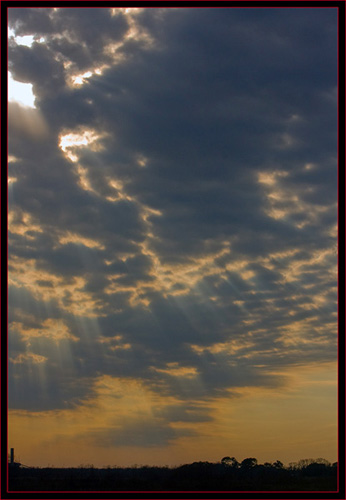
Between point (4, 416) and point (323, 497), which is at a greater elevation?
point (4, 416)

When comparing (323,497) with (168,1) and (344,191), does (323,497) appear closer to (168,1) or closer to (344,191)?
(344,191)

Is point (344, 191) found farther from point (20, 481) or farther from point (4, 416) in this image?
point (20, 481)

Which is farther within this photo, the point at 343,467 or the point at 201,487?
the point at 201,487

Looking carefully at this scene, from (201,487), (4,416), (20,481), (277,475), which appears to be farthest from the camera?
(277,475)

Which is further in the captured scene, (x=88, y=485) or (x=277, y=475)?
(x=277, y=475)

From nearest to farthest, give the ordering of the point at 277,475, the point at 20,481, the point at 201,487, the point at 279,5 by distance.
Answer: the point at 279,5 → the point at 201,487 → the point at 20,481 → the point at 277,475

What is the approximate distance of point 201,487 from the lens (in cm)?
6325

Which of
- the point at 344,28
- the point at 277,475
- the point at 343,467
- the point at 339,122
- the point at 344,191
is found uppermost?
the point at 344,28

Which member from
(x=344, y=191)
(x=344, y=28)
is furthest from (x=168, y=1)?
(x=344, y=191)

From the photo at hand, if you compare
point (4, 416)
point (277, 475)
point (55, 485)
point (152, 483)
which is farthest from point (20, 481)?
point (4, 416)

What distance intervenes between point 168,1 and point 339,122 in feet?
33.2

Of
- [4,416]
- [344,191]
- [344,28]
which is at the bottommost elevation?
[4,416]

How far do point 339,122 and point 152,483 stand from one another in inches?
1994

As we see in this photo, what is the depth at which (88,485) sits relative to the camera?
2539 inches
